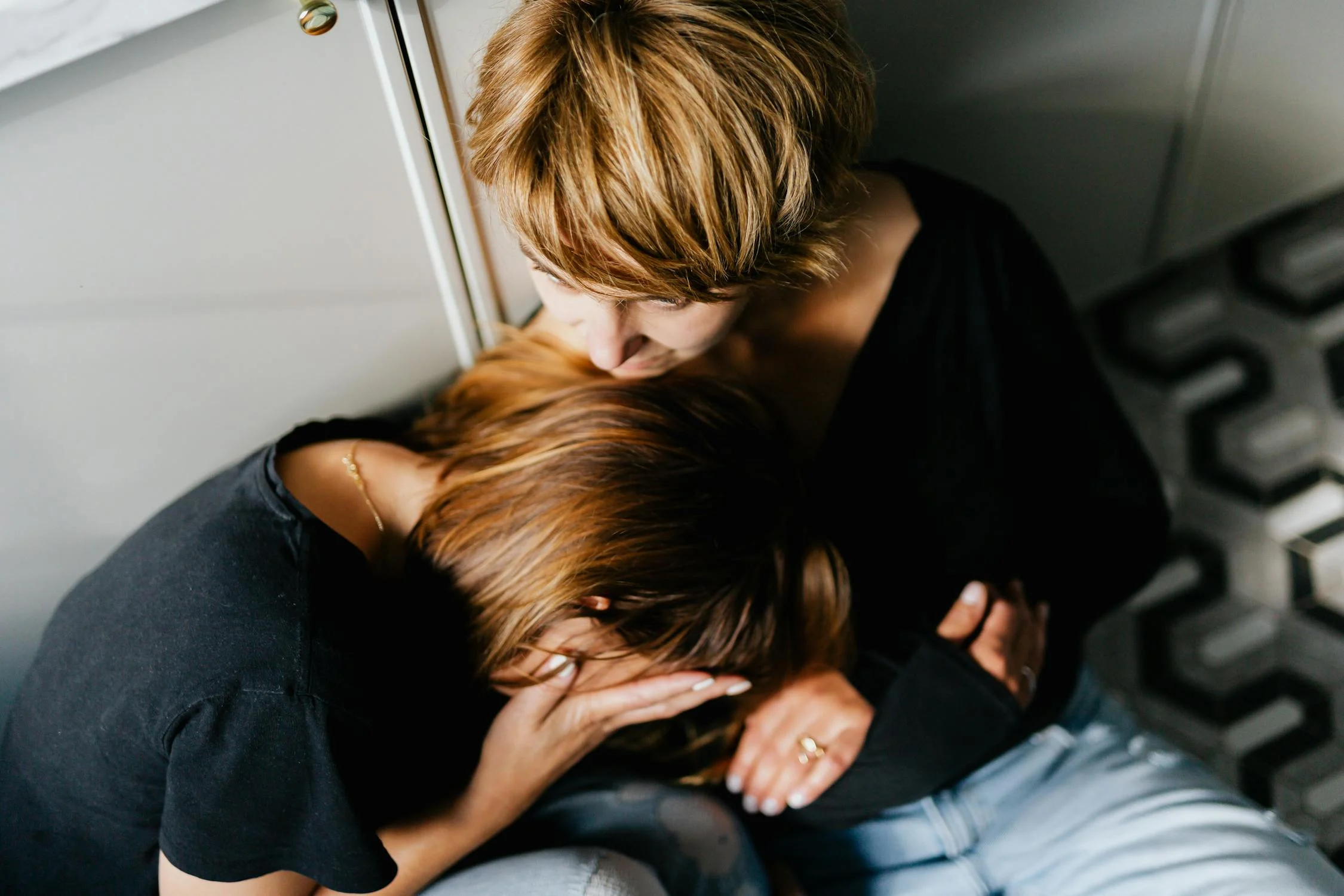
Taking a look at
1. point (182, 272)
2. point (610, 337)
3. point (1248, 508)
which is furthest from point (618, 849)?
point (1248, 508)

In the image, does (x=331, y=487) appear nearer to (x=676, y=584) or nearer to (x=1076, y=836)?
(x=676, y=584)

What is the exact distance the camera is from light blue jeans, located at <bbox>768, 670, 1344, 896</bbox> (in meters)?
0.82

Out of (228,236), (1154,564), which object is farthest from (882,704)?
(228,236)

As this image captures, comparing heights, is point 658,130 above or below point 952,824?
above

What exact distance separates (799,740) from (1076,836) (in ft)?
0.81

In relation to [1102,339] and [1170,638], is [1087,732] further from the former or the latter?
[1102,339]

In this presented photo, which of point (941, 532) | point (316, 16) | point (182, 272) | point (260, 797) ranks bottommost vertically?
point (941, 532)

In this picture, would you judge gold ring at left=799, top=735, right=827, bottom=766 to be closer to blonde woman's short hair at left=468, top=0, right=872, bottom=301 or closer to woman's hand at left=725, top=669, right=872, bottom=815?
woman's hand at left=725, top=669, right=872, bottom=815

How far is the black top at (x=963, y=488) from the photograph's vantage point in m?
0.90

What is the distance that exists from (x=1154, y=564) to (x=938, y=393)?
0.99ft

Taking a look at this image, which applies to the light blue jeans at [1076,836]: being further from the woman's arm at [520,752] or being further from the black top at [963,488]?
the woman's arm at [520,752]

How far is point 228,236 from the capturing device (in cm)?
71

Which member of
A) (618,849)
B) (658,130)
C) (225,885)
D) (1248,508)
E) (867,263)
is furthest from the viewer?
(1248,508)

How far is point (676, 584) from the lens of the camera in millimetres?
721
